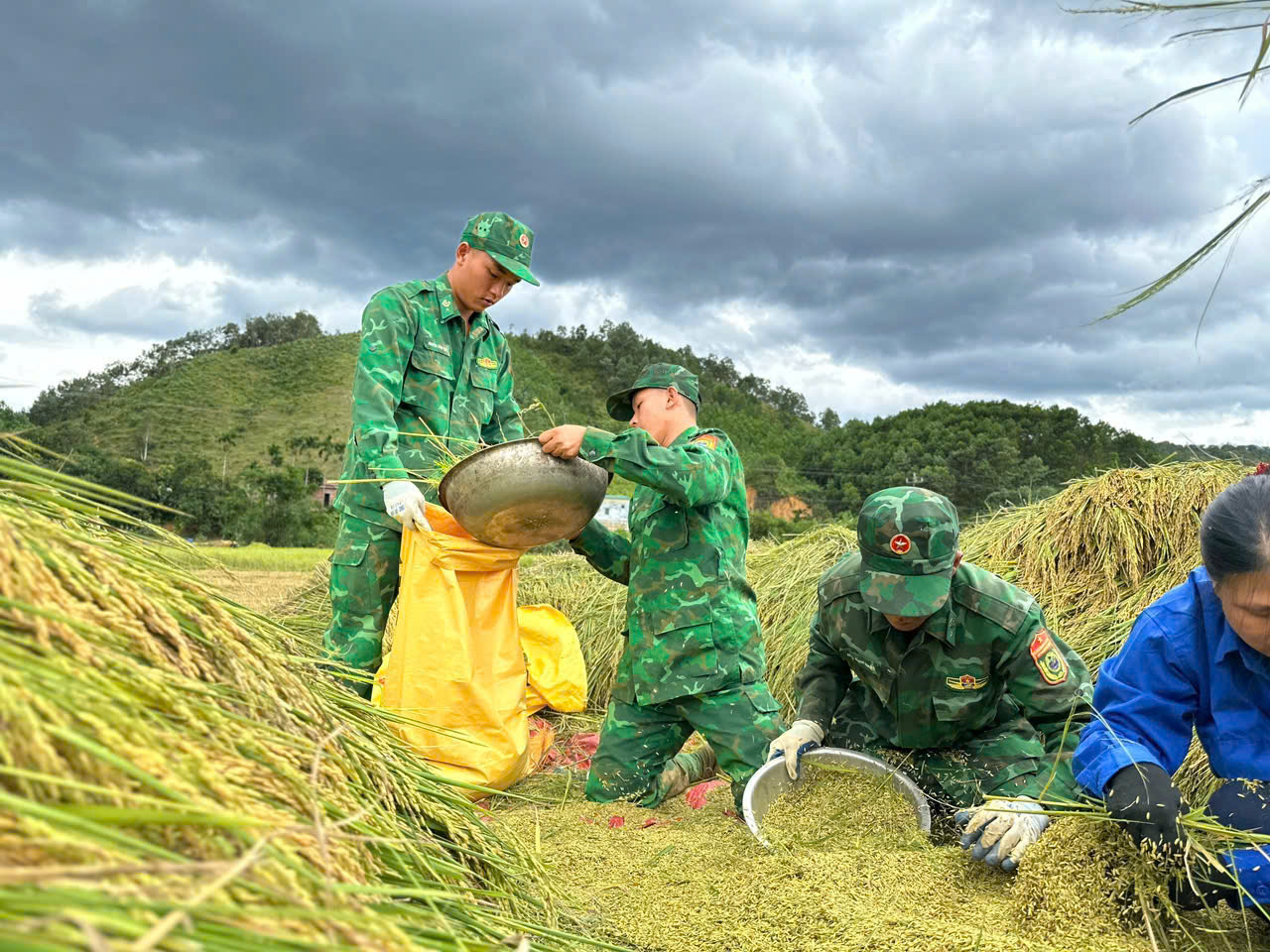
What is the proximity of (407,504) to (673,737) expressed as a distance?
1434mm

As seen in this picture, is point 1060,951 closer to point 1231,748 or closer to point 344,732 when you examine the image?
point 1231,748

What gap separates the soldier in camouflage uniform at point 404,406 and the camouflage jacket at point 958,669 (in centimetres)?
153

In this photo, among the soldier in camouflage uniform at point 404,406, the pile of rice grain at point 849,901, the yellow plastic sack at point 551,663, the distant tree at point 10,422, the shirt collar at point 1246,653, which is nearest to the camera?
the distant tree at point 10,422

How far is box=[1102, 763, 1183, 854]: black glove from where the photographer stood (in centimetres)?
191

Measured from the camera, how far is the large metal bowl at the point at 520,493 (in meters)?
2.92

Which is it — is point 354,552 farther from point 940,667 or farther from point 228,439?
point 228,439

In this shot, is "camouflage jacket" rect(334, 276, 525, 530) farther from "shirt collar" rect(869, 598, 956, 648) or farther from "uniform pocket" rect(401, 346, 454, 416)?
→ "shirt collar" rect(869, 598, 956, 648)

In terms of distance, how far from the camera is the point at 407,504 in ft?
10.4

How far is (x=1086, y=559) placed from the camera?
506 cm

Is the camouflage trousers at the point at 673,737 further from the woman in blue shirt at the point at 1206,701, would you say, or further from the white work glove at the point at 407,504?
the woman in blue shirt at the point at 1206,701

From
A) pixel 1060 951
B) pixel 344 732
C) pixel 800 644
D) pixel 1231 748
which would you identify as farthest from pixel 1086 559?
pixel 344 732

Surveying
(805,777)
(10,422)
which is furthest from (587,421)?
(805,777)

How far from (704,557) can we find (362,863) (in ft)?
8.38

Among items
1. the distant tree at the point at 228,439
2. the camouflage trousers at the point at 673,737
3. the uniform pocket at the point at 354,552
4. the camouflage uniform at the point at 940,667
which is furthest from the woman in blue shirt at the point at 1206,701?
the distant tree at the point at 228,439
